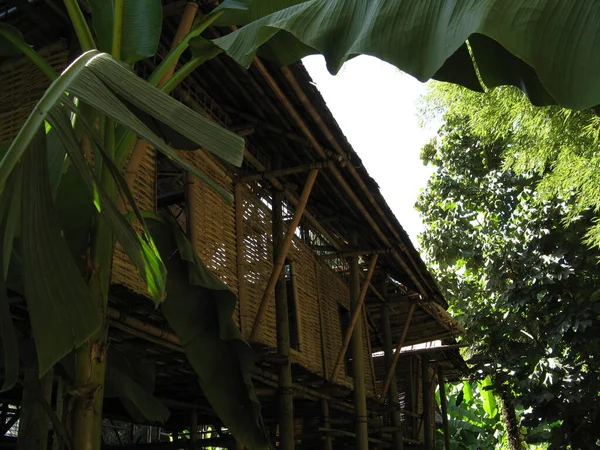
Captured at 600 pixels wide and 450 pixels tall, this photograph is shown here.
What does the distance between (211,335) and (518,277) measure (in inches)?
337

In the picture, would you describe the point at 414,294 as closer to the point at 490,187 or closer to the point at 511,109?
the point at 511,109

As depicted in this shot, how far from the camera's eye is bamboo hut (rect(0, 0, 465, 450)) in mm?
4125

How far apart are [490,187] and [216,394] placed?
38.5 ft

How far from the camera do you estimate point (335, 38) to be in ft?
7.59

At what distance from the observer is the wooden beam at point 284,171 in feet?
17.7

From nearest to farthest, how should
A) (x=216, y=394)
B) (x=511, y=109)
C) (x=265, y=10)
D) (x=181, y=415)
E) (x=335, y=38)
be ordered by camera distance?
(x=335, y=38)
(x=216, y=394)
(x=265, y=10)
(x=511, y=109)
(x=181, y=415)

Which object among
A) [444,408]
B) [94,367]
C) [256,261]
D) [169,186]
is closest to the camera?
[94,367]

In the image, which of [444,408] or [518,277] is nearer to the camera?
[518,277]

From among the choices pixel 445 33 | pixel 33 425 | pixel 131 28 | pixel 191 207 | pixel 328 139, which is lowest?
pixel 33 425

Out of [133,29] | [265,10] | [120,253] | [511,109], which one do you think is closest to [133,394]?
[120,253]

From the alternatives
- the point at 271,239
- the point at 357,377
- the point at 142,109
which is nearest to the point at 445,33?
the point at 142,109

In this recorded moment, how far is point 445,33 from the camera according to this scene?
206cm

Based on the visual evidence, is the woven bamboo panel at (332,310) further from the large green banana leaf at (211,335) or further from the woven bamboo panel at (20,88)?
the large green banana leaf at (211,335)

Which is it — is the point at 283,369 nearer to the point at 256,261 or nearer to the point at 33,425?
the point at 256,261
